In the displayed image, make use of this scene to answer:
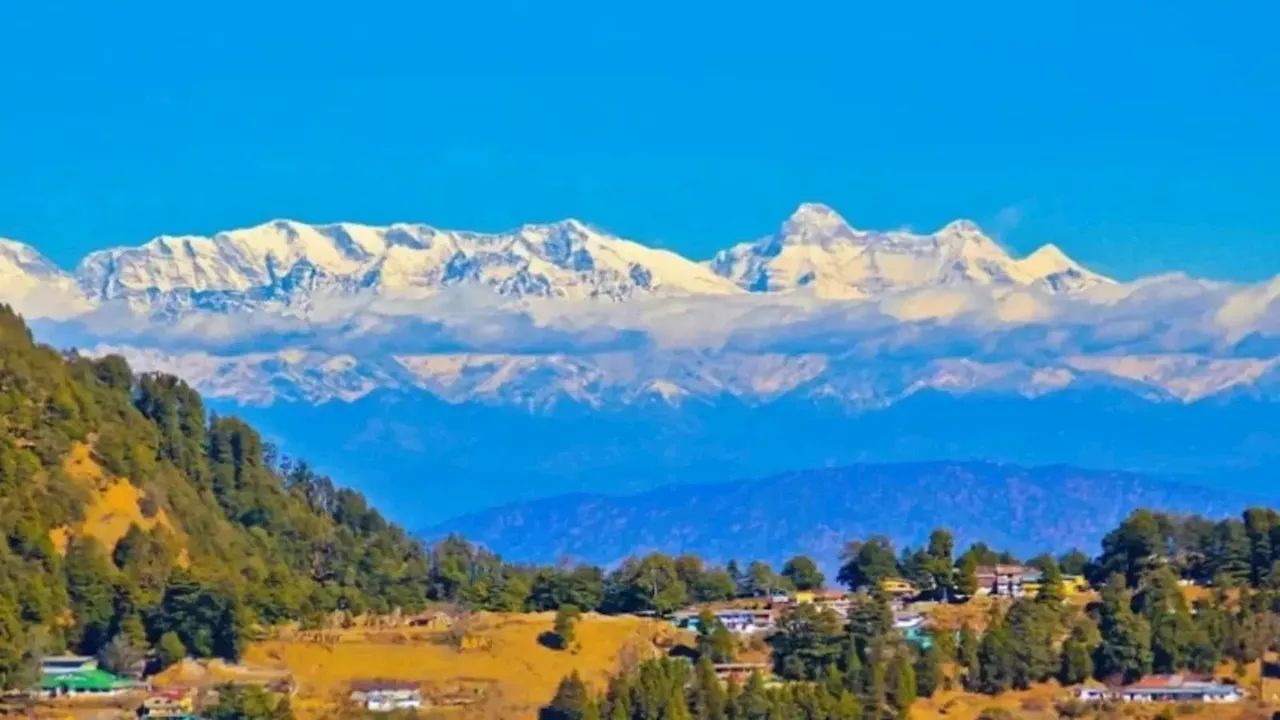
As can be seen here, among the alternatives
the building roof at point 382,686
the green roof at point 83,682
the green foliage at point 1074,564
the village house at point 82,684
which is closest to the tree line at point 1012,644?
the building roof at point 382,686

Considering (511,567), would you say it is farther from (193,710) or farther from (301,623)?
(193,710)

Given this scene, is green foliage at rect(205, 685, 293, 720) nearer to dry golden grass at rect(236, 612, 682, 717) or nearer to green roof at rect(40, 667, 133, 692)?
dry golden grass at rect(236, 612, 682, 717)

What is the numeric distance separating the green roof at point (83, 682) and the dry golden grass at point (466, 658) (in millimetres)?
6160

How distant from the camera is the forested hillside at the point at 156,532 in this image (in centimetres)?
11306

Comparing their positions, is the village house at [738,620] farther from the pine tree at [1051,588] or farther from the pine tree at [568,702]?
the pine tree at [568,702]

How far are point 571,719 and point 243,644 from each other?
1556 centimetres

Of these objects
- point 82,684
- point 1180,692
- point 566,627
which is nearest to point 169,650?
point 82,684

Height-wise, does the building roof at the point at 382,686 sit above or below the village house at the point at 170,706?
above

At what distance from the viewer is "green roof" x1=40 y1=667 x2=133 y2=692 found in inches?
4250

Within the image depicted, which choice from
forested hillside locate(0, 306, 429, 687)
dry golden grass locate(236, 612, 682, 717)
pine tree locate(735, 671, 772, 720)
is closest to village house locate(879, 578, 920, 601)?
dry golden grass locate(236, 612, 682, 717)

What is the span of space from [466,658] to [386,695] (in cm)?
651

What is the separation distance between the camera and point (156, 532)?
124750 mm

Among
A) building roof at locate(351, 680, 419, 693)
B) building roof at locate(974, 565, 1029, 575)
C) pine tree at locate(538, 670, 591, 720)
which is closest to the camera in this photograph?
pine tree at locate(538, 670, 591, 720)

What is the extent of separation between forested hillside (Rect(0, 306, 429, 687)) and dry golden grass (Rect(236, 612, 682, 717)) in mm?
3434
